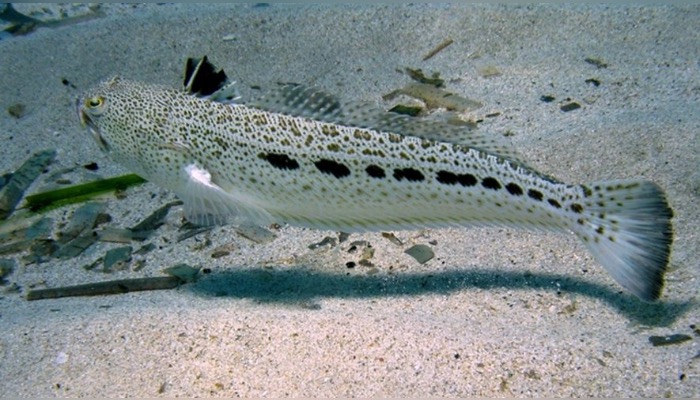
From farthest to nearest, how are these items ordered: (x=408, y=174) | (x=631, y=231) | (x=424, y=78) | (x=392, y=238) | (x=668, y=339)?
(x=424, y=78), (x=392, y=238), (x=408, y=174), (x=668, y=339), (x=631, y=231)

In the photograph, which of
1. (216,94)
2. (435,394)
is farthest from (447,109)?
(435,394)

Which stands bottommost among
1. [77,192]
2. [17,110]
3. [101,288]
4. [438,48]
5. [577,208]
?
[101,288]

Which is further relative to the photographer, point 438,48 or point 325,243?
point 438,48

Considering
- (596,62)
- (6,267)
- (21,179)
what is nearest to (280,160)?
(6,267)

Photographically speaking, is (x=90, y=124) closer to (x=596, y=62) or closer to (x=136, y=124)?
(x=136, y=124)

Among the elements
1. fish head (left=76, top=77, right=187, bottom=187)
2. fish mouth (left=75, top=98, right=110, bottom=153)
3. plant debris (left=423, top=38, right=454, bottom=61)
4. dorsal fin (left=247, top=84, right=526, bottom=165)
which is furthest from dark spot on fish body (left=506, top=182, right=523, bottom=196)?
plant debris (left=423, top=38, right=454, bottom=61)

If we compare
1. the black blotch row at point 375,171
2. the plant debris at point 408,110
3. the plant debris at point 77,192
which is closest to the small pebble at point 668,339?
the black blotch row at point 375,171

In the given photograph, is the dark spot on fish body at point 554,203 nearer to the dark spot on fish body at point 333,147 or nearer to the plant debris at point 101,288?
the dark spot on fish body at point 333,147
